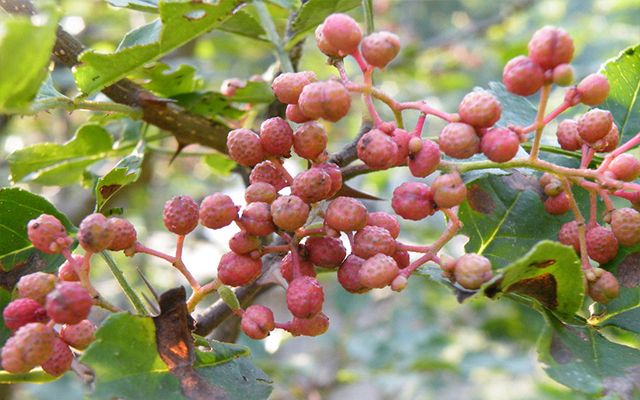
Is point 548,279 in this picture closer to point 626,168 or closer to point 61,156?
point 626,168

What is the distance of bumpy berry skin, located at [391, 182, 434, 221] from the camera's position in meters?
1.30

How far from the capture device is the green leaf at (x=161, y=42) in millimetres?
1326

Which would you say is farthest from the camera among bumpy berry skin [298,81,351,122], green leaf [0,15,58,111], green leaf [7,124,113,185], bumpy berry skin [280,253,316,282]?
green leaf [7,124,113,185]

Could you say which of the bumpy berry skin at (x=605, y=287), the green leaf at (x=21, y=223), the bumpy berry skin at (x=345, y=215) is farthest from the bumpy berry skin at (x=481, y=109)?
the green leaf at (x=21, y=223)

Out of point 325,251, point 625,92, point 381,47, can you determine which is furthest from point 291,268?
point 625,92

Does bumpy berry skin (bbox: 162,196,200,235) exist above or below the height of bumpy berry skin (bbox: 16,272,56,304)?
above

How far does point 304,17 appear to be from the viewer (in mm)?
1746

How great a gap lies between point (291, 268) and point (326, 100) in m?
0.32

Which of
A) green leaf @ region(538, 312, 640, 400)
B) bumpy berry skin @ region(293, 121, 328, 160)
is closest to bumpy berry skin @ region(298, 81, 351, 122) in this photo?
bumpy berry skin @ region(293, 121, 328, 160)

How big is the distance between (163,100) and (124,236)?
0.52 meters

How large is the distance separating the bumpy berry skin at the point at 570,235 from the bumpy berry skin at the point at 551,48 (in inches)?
12.9

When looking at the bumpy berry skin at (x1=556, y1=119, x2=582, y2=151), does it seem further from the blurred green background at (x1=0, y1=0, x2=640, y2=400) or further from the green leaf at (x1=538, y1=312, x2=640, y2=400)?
the blurred green background at (x1=0, y1=0, x2=640, y2=400)

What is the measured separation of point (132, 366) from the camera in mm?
1188

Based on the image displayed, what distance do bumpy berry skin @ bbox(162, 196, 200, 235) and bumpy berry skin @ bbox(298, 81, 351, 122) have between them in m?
0.29
